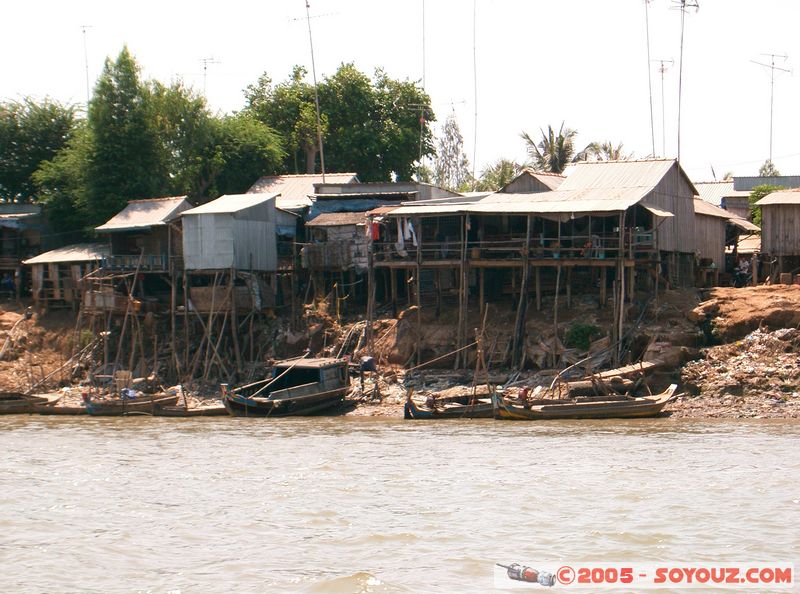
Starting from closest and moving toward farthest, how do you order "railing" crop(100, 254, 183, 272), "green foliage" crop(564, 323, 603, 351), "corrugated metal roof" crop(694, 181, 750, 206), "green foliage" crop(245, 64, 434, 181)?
"green foliage" crop(564, 323, 603, 351)
"railing" crop(100, 254, 183, 272)
"corrugated metal roof" crop(694, 181, 750, 206)
"green foliage" crop(245, 64, 434, 181)

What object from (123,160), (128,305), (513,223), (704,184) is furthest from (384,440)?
(704,184)

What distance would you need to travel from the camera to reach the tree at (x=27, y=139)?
1986 inches

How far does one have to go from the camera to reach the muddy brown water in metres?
15.4

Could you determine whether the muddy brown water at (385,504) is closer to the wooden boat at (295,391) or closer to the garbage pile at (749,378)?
the garbage pile at (749,378)

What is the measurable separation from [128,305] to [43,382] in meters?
3.93

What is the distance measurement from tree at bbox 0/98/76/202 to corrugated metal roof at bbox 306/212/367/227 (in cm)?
1613

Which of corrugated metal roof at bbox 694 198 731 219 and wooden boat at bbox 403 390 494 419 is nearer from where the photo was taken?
wooden boat at bbox 403 390 494 419

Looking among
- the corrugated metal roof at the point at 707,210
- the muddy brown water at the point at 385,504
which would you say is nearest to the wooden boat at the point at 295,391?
the muddy brown water at the point at 385,504

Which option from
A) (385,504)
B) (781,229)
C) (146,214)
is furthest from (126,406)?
(781,229)

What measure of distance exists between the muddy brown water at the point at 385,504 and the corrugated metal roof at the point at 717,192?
73.8ft

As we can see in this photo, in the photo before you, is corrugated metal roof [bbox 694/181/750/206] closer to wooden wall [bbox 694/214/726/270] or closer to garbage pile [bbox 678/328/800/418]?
wooden wall [bbox 694/214/726/270]

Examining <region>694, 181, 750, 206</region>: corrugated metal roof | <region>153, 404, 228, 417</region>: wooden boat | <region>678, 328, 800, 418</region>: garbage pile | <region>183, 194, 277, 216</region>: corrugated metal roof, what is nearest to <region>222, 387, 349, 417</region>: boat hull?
<region>153, 404, 228, 417</region>: wooden boat

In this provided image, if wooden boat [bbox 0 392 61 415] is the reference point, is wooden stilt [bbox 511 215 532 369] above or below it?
above

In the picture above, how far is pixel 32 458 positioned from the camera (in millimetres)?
25453
